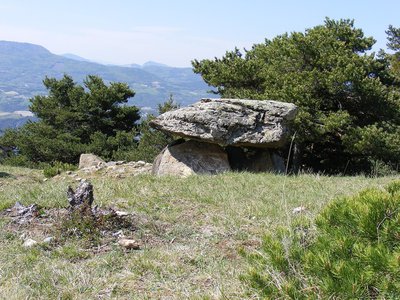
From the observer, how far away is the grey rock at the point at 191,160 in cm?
1245

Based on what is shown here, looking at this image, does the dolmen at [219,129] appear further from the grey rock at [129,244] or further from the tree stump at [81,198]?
the grey rock at [129,244]

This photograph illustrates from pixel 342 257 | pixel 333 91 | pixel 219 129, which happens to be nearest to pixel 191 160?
pixel 219 129

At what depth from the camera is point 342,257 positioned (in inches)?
112

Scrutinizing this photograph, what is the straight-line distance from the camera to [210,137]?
1212 centimetres

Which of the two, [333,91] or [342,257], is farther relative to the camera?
[333,91]

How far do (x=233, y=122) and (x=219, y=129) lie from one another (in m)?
0.44

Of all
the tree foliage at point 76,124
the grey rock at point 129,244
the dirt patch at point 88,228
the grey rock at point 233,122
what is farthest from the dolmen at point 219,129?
the tree foliage at point 76,124

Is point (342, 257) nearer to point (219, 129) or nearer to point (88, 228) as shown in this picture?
point (88, 228)

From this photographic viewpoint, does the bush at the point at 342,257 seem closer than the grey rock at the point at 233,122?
Yes

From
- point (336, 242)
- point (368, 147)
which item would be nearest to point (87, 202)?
point (336, 242)

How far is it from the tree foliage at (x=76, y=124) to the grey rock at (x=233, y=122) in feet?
45.9

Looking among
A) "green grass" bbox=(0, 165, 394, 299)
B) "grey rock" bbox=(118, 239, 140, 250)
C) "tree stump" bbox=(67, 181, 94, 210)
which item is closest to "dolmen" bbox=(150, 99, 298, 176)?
"green grass" bbox=(0, 165, 394, 299)

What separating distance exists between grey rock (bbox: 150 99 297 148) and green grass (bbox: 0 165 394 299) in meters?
4.00

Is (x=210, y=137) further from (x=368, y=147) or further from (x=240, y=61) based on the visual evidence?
(x=240, y=61)
